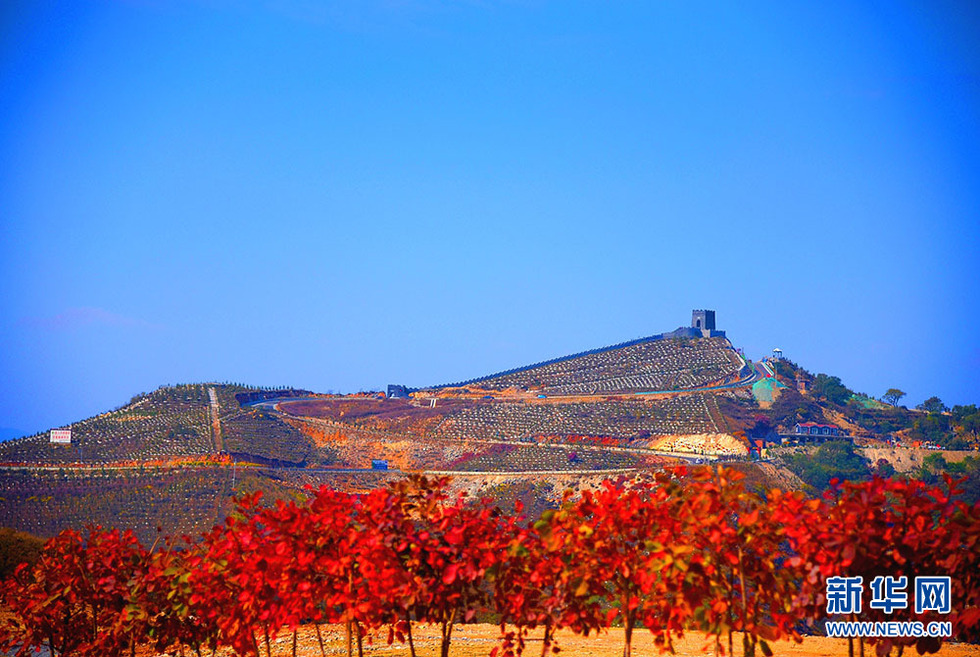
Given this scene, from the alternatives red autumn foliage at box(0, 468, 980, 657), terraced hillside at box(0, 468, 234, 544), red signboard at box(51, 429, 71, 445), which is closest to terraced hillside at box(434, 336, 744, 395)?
red signboard at box(51, 429, 71, 445)

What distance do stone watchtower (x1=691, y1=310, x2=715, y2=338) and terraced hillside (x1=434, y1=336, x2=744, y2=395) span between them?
1.47 m

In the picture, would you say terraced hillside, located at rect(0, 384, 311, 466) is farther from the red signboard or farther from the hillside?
the red signboard

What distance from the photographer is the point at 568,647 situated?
491 inches

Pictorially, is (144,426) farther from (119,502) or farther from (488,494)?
(488,494)

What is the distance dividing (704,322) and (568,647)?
3701 inches

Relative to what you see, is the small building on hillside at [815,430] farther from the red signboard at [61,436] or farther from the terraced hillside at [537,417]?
the red signboard at [61,436]

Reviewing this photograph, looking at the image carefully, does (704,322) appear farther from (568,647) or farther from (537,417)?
(568,647)

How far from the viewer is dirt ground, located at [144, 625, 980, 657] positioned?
37.2ft

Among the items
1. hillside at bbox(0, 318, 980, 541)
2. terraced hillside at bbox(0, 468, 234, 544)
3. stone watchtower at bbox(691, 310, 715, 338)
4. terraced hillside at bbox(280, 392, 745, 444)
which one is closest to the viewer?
terraced hillside at bbox(0, 468, 234, 544)

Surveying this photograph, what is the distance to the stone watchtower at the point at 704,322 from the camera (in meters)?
103

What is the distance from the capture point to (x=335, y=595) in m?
7.36

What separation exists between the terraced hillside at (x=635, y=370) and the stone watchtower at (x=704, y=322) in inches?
57.8

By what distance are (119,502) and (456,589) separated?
49.9 m

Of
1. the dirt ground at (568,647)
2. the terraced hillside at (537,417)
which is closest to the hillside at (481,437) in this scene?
the terraced hillside at (537,417)
